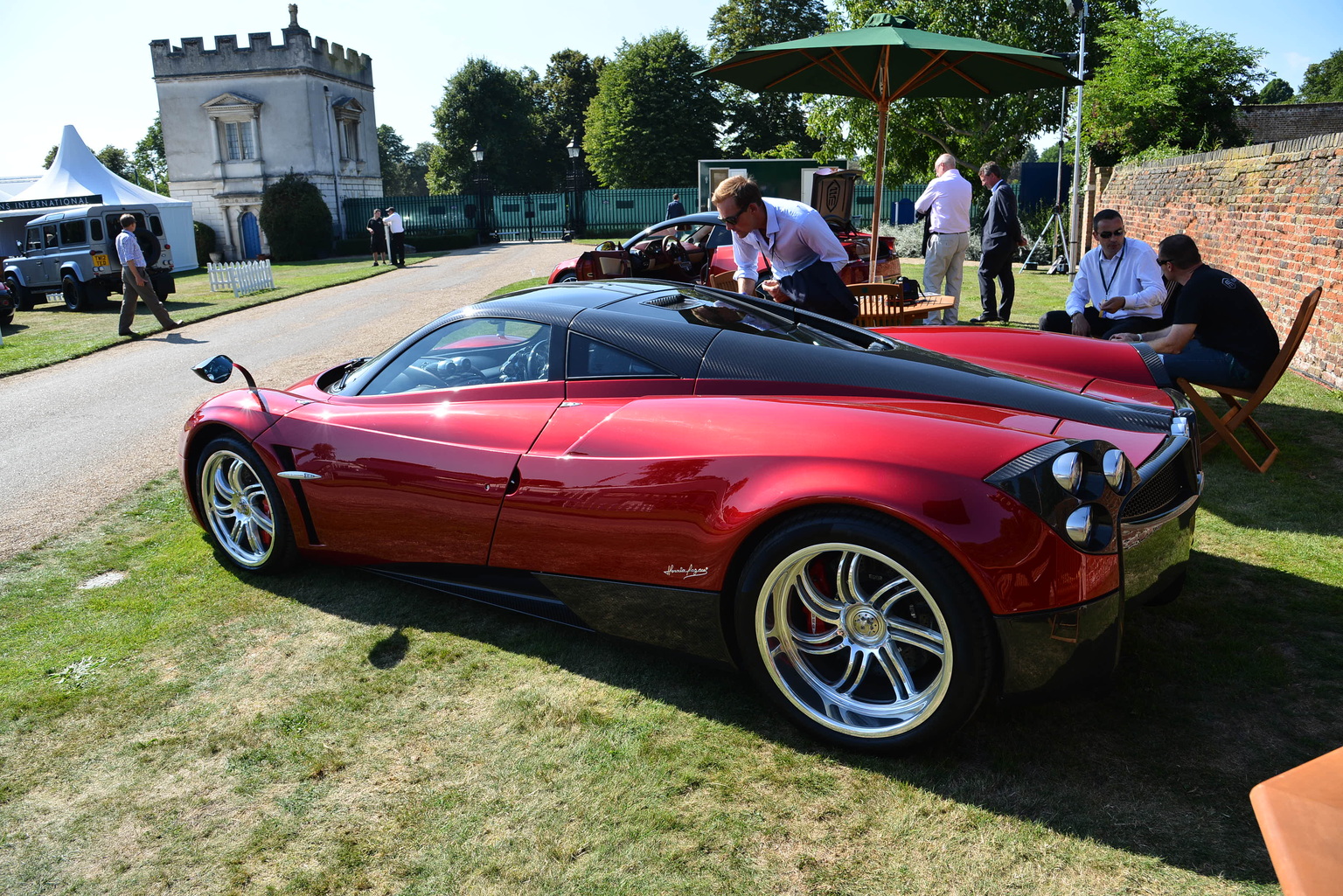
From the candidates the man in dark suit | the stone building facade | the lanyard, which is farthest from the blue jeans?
the stone building facade

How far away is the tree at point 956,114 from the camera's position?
34750 millimetres

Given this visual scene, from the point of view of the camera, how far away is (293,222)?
37.5 metres

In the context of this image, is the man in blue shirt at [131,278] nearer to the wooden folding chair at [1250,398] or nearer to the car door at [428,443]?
the car door at [428,443]

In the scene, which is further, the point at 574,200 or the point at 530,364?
the point at 574,200

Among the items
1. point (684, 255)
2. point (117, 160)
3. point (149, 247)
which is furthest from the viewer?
point (117, 160)

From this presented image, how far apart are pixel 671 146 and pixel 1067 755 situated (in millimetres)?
53688

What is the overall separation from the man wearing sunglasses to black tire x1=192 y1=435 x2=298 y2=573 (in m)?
4.95

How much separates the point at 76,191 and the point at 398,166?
10698 centimetres

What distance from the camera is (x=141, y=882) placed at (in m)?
A: 2.25

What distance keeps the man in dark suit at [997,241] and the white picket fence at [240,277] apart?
15944 mm

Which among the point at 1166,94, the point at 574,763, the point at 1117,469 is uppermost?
the point at 1166,94

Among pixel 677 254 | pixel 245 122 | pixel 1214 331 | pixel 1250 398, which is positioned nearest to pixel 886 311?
pixel 1214 331

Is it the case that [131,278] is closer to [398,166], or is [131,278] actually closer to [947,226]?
[947,226]

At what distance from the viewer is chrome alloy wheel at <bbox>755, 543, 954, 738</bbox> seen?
2535mm
